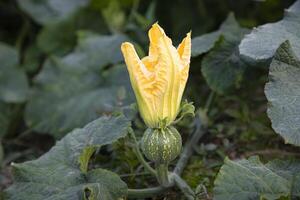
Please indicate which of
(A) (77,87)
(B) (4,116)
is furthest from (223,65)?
(B) (4,116)

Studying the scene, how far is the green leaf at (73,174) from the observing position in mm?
1559

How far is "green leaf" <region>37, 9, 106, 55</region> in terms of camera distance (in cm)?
304

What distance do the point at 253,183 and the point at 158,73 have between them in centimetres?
35

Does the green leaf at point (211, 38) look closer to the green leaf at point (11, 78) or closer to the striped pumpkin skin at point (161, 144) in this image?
the striped pumpkin skin at point (161, 144)

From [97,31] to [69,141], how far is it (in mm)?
1362

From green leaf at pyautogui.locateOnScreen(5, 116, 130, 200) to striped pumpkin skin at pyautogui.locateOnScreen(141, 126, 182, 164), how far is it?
3.2 inches

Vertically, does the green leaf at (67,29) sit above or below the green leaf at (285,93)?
below

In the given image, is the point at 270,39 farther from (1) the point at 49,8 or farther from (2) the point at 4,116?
(1) the point at 49,8

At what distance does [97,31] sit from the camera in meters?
3.04

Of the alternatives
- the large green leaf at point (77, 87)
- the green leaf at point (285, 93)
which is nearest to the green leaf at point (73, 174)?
the green leaf at point (285, 93)

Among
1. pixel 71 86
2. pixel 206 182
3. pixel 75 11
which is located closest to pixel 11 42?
pixel 75 11

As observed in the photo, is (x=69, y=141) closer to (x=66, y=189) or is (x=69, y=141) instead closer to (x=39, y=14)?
(x=66, y=189)

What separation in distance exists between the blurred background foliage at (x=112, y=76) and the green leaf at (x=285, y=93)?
0.18 metres

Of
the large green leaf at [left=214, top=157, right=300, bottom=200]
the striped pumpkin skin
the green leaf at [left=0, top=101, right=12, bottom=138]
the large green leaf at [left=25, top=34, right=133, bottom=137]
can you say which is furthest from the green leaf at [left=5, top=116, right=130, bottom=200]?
the green leaf at [left=0, top=101, right=12, bottom=138]
